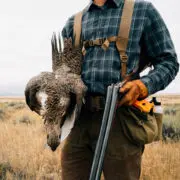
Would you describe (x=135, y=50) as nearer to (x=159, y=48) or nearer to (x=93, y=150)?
(x=159, y=48)

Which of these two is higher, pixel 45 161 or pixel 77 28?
pixel 77 28

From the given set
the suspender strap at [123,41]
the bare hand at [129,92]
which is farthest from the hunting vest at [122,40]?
the bare hand at [129,92]

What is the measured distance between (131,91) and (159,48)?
557 millimetres

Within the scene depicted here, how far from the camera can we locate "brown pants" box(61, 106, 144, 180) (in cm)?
260

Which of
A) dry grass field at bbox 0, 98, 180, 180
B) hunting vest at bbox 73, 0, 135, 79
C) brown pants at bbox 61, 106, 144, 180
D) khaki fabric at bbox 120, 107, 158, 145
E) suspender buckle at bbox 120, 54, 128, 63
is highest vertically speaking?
hunting vest at bbox 73, 0, 135, 79

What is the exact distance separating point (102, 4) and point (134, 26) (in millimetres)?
366

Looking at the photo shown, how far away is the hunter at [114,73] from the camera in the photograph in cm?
261

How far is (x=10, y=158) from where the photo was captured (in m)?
6.89

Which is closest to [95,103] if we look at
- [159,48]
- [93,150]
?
[93,150]

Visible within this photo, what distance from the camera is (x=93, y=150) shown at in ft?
8.93

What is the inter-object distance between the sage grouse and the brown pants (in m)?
0.31

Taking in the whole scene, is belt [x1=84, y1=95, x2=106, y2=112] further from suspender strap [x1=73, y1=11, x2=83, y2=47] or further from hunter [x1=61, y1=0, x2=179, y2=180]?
suspender strap [x1=73, y1=11, x2=83, y2=47]

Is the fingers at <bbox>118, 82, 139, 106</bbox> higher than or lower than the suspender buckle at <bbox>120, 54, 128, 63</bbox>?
lower

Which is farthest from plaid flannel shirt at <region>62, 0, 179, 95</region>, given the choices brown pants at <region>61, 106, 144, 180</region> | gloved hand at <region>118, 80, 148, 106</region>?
brown pants at <region>61, 106, 144, 180</region>
